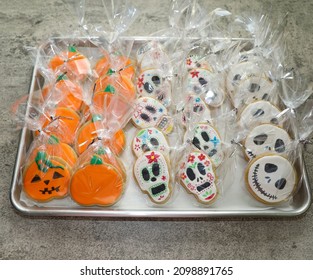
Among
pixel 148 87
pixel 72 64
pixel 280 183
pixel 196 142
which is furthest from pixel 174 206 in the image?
pixel 72 64

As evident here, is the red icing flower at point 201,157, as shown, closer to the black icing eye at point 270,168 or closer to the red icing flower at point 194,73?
the black icing eye at point 270,168

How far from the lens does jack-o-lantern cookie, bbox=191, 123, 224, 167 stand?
1.24 meters

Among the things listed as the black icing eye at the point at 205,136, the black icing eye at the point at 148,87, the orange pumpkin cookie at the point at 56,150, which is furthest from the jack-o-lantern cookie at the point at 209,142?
the orange pumpkin cookie at the point at 56,150

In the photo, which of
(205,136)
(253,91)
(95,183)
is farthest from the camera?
(253,91)

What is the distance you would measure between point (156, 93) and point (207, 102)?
0.17 metres

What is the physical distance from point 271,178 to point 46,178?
2.07 feet

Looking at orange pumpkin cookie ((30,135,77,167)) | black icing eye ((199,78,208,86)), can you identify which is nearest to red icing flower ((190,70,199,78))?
black icing eye ((199,78,208,86))

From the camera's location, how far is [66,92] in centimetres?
133

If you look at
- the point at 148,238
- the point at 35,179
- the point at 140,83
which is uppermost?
the point at 140,83

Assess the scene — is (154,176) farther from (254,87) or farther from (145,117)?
(254,87)

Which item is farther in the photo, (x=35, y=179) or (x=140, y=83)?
(x=140, y=83)

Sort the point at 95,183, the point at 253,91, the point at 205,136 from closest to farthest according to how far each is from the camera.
Answer: the point at 95,183 → the point at 205,136 → the point at 253,91
